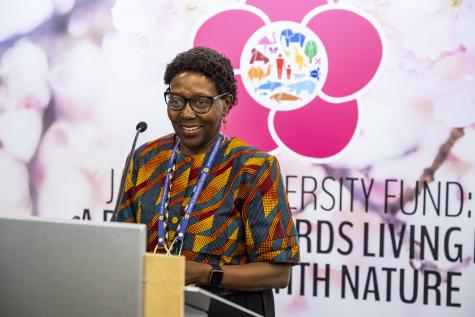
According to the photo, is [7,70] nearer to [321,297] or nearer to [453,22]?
[321,297]

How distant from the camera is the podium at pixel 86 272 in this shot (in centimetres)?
100

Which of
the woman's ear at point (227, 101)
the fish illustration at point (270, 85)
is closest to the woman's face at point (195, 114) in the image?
the woman's ear at point (227, 101)

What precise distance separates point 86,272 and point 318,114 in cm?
163

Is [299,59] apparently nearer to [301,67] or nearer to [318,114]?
[301,67]

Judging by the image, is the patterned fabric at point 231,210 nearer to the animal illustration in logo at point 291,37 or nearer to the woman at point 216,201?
the woman at point 216,201

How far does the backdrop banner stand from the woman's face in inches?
36.1

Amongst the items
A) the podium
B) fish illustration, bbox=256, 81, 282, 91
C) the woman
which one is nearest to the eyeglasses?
the woman

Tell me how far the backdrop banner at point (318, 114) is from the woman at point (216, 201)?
34.9 inches

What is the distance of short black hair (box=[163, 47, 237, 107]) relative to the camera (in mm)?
1621

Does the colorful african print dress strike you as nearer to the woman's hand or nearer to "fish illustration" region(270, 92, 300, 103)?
the woman's hand

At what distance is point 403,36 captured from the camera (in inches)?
95.2

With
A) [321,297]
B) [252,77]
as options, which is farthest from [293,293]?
[252,77]

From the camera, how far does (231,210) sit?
5.22 ft

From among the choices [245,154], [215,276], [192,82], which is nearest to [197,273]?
[215,276]
